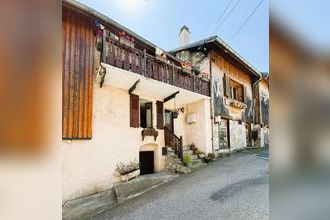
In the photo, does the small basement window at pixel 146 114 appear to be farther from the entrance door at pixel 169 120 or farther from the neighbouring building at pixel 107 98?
the entrance door at pixel 169 120

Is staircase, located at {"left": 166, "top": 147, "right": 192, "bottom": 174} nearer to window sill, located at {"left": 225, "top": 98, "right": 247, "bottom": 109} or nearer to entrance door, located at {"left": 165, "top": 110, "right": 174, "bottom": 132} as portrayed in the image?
entrance door, located at {"left": 165, "top": 110, "right": 174, "bottom": 132}

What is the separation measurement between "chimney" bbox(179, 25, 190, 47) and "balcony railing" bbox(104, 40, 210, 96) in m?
3.63

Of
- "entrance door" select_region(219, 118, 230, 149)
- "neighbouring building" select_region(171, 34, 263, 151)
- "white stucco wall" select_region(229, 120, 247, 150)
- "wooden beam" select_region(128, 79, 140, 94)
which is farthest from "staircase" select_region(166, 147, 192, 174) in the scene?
"white stucco wall" select_region(229, 120, 247, 150)

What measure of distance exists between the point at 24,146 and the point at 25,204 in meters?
0.18

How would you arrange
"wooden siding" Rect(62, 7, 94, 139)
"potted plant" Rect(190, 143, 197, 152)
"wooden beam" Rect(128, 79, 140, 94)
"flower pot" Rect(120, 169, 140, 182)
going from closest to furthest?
"wooden siding" Rect(62, 7, 94, 139) < "flower pot" Rect(120, 169, 140, 182) < "wooden beam" Rect(128, 79, 140, 94) < "potted plant" Rect(190, 143, 197, 152)

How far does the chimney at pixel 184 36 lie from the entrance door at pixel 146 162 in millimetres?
7395

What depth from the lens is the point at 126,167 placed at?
27.3 feet

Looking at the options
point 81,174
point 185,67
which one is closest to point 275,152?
Answer: point 81,174

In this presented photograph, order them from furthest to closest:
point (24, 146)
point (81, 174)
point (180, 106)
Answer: point (180, 106) → point (81, 174) → point (24, 146)

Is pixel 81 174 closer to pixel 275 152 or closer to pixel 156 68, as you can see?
pixel 156 68

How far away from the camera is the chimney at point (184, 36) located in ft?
47.2

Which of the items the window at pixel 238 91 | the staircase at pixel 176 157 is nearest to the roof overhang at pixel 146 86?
the staircase at pixel 176 157

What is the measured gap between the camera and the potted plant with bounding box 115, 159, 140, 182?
26.4 feet

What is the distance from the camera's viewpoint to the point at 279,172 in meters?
0.72
